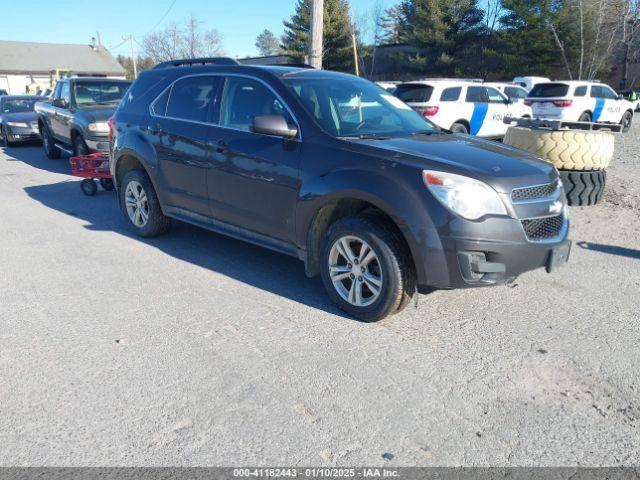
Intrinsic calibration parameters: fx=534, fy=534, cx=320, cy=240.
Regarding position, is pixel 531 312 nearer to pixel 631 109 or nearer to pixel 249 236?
pixel 249 236

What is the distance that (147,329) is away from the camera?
3.84 m

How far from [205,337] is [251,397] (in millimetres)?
838

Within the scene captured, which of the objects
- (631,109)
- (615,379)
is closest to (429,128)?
(615,379)

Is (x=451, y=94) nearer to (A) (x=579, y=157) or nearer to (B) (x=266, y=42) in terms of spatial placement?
(A) (x=579, y=157)

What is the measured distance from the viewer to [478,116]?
13891 mm

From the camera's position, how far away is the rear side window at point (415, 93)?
13156mm

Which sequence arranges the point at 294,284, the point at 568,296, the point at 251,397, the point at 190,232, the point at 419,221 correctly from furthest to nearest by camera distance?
the point at 190,232 < the point at 294,284 < the point at 568,296 < the point at 419,221 < the point at 251,397

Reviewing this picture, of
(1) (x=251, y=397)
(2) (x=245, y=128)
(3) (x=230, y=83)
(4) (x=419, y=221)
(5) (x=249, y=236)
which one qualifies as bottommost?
(1) (x=251, y=397)

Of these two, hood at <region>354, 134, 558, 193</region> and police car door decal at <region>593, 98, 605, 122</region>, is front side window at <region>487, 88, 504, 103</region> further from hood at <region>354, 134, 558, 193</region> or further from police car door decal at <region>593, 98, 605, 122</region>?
hood at <region>354, 134, 558, 193</region>

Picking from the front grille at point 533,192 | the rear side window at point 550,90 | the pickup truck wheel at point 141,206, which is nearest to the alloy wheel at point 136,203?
the pickup truck wheel at point 141,206

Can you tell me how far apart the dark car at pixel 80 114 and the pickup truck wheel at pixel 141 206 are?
4290 millimetres

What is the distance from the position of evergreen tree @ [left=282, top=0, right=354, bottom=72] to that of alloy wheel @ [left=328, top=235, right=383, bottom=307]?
4332 cm

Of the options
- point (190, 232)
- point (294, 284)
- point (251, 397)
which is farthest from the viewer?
point (190, 232)

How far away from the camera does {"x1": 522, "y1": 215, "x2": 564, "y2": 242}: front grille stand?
12.0ft
